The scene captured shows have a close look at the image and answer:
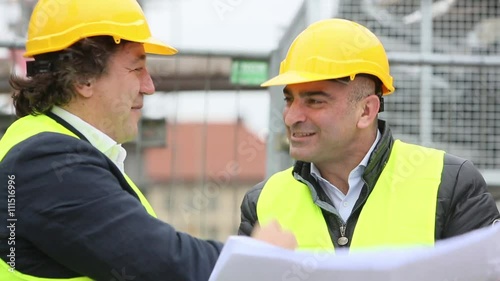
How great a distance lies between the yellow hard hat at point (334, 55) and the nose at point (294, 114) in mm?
131

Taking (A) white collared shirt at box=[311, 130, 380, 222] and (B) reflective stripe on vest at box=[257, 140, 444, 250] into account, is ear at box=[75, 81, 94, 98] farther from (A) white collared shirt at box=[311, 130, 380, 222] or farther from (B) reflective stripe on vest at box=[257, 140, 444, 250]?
(A) white collared shirt at box=[311, 130, 380, 222]

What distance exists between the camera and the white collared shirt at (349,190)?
3455 mm

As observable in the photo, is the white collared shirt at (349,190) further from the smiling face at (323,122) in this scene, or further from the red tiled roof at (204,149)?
the red tiled roof at (204,149)

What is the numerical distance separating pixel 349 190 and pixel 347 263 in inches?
42.2

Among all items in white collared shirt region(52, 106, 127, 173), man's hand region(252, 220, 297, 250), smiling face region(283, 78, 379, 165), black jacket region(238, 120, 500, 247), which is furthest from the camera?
smiling face region(283, 78, 379, 165)

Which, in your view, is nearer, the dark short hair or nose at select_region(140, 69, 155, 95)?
the dark short hair

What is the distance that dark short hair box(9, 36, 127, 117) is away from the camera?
290 cm

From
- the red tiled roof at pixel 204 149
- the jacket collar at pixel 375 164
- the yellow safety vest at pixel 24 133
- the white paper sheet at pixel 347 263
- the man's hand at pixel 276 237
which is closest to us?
the white paper sheet at pixel 347 263

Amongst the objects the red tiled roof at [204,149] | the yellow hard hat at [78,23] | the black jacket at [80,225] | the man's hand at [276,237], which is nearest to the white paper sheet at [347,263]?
the man's hand at [276,237]

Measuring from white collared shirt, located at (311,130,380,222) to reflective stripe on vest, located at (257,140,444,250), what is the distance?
8 cm

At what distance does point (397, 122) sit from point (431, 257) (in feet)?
13.8

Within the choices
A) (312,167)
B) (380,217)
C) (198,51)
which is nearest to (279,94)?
(198,51)

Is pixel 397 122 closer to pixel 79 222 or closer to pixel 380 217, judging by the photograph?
pixel 380 217

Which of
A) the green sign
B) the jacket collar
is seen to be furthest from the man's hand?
the green sign
